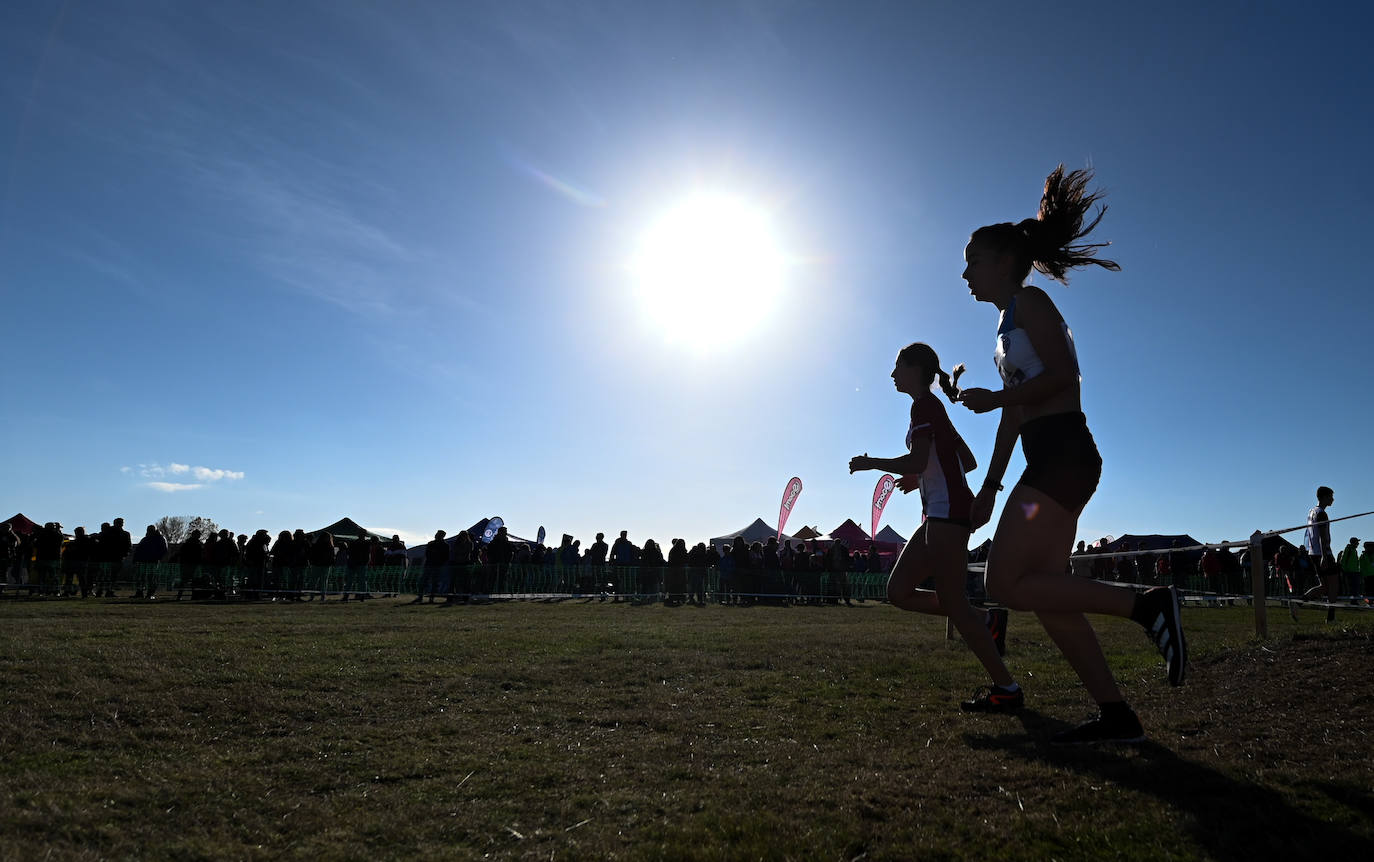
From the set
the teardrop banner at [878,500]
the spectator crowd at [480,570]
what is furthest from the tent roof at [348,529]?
the teardrop banner at [878,500]

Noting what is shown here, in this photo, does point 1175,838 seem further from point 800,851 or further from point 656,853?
point 656,853

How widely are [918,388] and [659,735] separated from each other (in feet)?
8.50

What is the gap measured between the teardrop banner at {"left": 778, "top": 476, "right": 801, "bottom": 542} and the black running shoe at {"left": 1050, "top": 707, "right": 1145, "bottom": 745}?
27633 mm

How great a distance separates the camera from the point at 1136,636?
368 inches

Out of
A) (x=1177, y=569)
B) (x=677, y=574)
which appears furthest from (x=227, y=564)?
(x=1177, y=569)

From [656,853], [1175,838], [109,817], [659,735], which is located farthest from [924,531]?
[109,817]

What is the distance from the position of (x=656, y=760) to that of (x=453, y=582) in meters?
18.3

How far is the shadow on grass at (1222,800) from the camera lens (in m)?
2.18

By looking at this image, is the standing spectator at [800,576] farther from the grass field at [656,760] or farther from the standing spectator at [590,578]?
the grass field at [656,760]

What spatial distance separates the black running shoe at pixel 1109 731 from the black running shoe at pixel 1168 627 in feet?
0.74

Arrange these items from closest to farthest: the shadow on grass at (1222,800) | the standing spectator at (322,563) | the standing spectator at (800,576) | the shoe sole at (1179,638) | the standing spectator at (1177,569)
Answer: the shadow on grass at (1222,800) → the shoe sole at (1179,638) → the standing spectator at (322,563) → the standing spectator at (800,576) → the standing spectator at (1177,569)

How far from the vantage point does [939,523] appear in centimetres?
475

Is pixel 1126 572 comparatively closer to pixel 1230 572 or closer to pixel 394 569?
pixel 1230 572

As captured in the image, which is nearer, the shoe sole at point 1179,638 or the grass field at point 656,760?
the grass field at point 656,760
